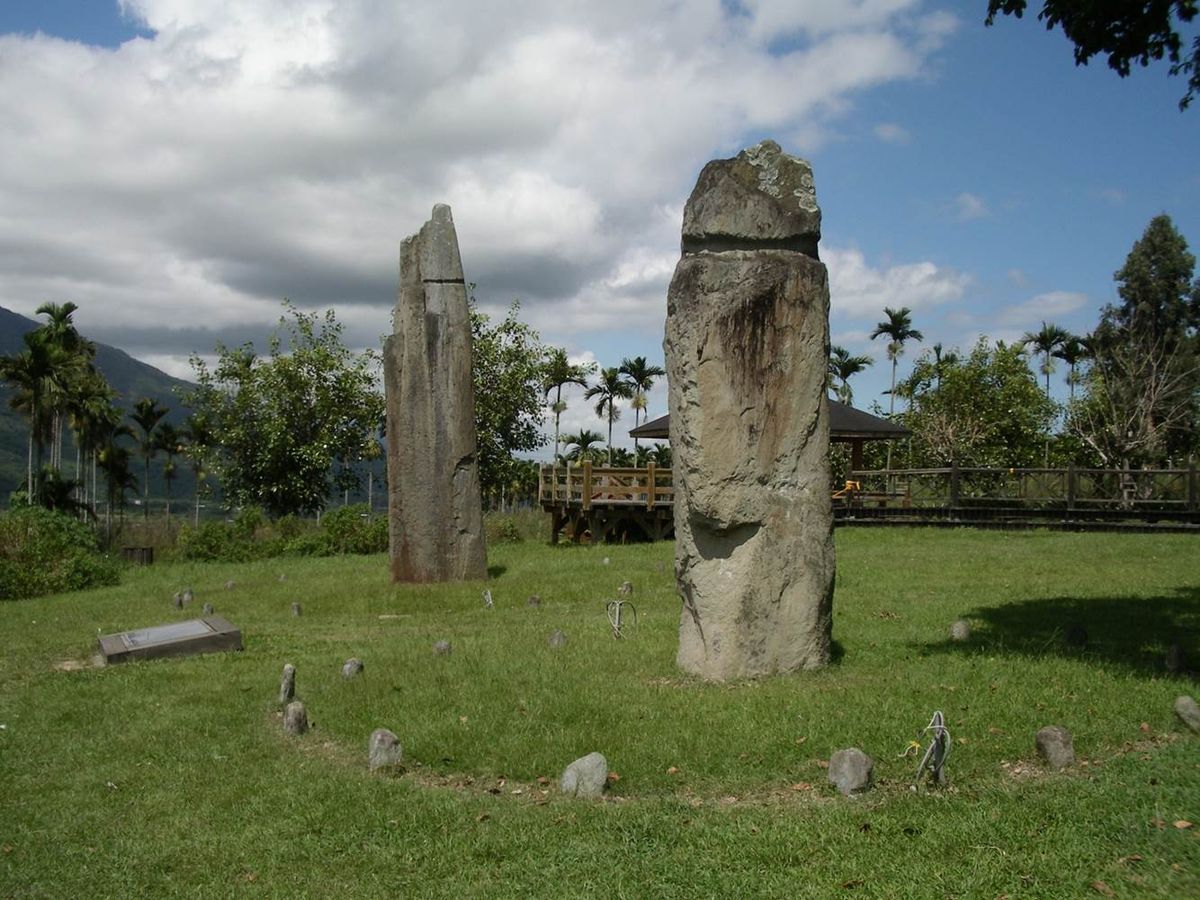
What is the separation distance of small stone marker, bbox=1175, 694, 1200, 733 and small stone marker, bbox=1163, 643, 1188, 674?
4.80 ft

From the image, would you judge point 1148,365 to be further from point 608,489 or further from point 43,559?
point 43,559

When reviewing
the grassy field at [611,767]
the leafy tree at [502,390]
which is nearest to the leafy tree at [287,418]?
the leafy tree at [502,390]

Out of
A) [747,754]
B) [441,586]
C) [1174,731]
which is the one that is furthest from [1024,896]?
[441,586]

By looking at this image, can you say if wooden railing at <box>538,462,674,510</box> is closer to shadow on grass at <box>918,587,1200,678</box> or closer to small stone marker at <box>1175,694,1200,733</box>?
shadow on grass at <box>918,587,1200,678</box>

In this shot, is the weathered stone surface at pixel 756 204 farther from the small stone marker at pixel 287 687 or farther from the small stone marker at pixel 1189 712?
the small stone marker at pixel 287 687

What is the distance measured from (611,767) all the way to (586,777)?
44 cm

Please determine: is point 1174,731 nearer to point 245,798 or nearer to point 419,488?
point 245,798

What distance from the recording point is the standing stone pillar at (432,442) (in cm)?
1738

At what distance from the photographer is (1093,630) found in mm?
10750

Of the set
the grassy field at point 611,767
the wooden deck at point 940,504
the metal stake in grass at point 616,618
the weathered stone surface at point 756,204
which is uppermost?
the weathered stone surface at point 756,204

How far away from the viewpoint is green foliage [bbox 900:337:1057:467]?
129 ft

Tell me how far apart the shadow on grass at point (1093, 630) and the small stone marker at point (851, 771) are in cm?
375

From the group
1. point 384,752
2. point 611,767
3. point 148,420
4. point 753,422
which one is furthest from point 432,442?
point 148,420

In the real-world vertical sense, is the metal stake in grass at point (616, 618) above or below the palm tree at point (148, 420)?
below
